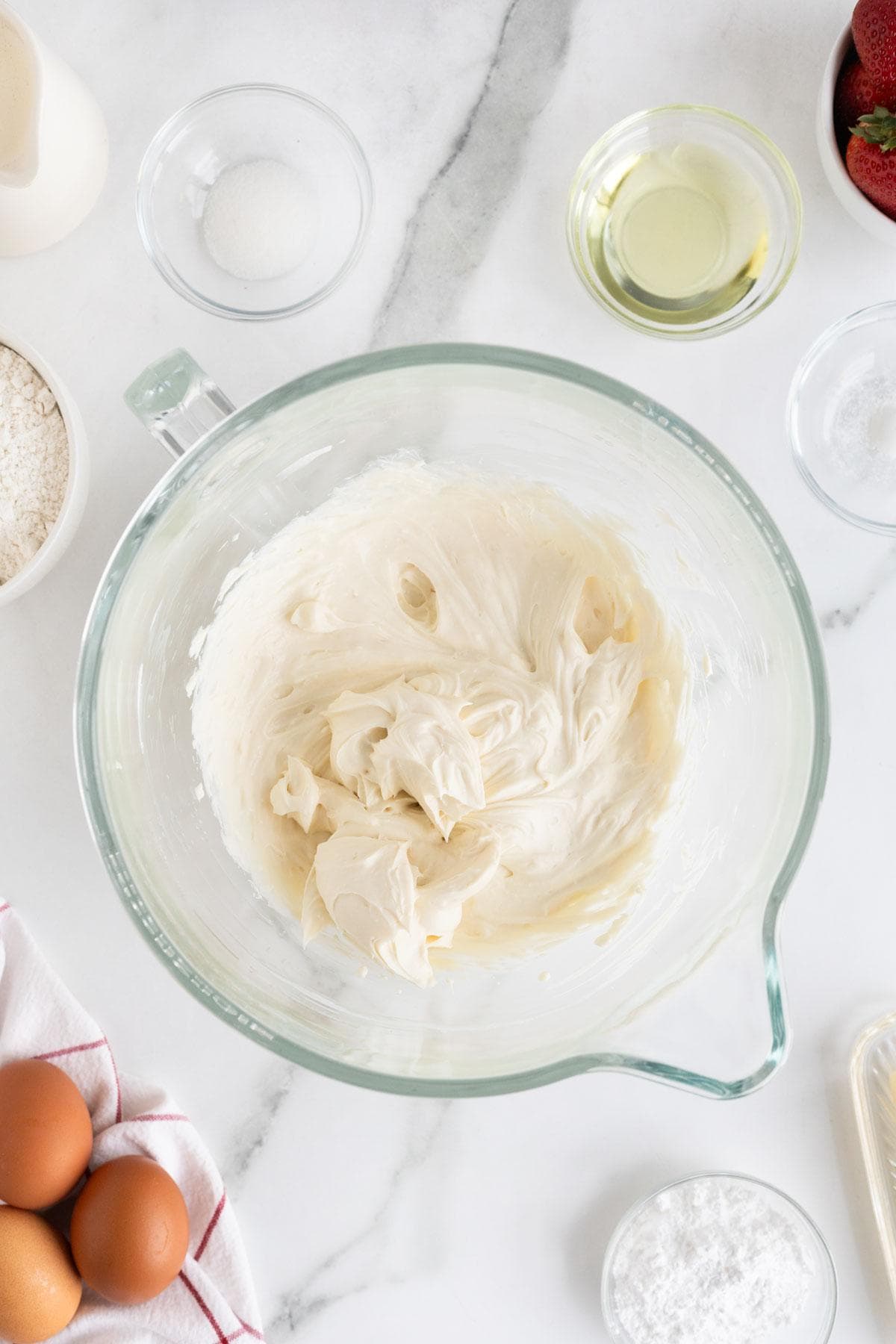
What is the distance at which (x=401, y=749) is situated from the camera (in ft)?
4.40

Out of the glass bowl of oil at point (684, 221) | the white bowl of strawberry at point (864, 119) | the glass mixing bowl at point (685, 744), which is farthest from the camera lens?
the glass bowl of oil at point (684, 221)

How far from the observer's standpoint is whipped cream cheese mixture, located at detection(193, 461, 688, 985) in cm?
137

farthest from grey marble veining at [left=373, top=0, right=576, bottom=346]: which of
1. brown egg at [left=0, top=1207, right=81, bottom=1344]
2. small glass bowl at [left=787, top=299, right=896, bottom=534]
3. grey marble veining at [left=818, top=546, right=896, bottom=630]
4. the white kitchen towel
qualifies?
brown egg at [left=0, top=1207, right=81, bottom=1344]

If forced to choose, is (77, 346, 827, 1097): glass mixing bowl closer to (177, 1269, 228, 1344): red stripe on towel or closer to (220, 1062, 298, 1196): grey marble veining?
(220, 1062, 298, 1196): grey marble veining

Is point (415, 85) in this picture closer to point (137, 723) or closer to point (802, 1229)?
point (137, 723)

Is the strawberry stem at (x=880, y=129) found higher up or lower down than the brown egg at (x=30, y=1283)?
higher up

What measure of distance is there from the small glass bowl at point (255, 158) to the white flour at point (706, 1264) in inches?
53.1

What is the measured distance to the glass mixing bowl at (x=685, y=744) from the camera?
1247 millimetres

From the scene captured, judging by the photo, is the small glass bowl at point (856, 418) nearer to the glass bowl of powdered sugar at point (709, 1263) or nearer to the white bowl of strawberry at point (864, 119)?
the white bowl of strawberry at point (864, 119)

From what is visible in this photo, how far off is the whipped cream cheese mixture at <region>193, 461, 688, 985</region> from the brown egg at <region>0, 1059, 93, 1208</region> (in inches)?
15.6

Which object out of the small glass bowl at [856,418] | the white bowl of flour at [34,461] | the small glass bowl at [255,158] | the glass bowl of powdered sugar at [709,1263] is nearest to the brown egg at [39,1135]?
the white bowl of flour at [34,461]

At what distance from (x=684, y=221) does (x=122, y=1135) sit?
4.81 feet

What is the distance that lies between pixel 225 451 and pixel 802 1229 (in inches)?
51.6

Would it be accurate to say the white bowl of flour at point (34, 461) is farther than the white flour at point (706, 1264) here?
No
